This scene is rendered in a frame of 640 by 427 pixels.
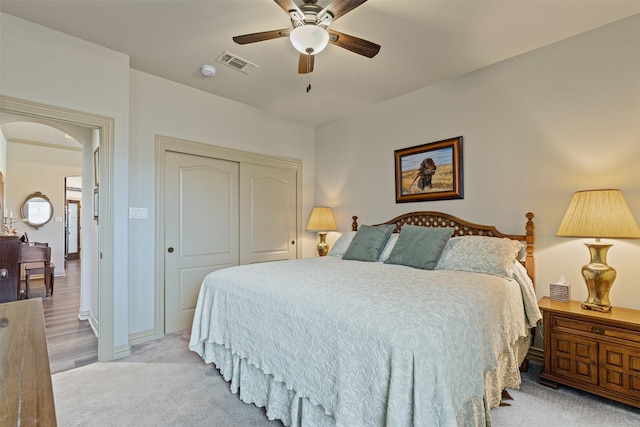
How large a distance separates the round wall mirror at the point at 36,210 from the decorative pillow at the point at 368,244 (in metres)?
6.79

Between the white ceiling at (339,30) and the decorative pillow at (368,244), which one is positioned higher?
the white ceiling at (339,30)

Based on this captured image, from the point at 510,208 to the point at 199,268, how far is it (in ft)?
11.1

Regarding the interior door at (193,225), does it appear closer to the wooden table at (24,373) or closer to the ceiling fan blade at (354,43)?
the wooden table at (24,373)

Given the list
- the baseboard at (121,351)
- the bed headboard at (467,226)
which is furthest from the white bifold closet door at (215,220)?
the bed headboard at (467,226)

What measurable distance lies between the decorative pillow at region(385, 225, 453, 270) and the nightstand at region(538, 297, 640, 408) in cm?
84

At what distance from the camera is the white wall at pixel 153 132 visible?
3.04m

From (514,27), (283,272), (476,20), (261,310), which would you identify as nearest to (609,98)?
(514,27)

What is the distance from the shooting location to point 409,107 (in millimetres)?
3604

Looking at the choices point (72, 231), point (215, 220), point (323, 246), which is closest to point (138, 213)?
point (215, 220)

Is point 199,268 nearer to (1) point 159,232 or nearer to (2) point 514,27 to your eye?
(1) point 159,232

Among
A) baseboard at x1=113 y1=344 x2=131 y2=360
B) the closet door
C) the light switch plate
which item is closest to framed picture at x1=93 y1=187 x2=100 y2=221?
the light switch plate

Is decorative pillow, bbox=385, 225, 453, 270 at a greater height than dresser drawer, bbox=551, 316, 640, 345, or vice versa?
decorative pillow, bbox=385, 225, 453, 270

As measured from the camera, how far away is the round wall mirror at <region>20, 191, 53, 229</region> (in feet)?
20.0

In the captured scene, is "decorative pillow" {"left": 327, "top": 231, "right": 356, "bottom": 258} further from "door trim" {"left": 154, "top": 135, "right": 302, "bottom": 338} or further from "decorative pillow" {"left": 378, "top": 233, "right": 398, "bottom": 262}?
"door trim" {"left": 154, "top": 135, "right": 302, "bottom": 338}
